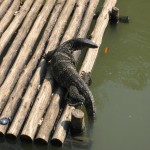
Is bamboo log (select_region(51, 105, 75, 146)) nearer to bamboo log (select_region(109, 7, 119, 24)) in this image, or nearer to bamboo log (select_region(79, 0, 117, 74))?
bamboo log (select_region(79, 0, 117, 74))

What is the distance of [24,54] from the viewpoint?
8781 mm

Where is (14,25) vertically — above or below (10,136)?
above

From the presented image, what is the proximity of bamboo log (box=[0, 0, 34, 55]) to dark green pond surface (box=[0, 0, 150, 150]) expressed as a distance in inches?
84.0

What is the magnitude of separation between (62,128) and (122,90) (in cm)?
209

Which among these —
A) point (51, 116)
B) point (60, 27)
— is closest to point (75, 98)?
point (51, 116)

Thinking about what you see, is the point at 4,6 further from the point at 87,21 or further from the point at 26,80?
the point at 26,80

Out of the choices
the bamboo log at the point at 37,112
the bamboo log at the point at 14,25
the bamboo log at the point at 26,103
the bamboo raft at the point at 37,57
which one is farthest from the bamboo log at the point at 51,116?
the bamboo log at the point at 14,25

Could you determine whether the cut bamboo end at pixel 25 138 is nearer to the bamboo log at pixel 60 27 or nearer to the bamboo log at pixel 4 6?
the bamboo log at pixel 60 27

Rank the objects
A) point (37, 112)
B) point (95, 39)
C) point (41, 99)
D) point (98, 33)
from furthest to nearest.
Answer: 1. point (98, 33)
2. point (95, 39)
3. point (41, 99)
4. point (37, 112)

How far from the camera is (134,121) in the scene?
25.9 ft

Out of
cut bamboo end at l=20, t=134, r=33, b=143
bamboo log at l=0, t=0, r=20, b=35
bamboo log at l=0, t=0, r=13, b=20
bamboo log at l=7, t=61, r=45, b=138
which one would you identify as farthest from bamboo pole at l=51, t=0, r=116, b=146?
bamboo log at l=0, t=0, r=13, b=20

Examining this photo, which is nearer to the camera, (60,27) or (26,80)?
(26,80)

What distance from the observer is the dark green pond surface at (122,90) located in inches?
293

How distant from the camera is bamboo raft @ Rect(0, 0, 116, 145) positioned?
725cm
